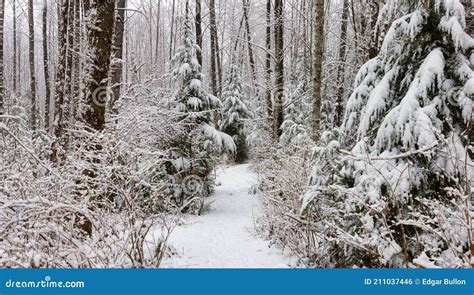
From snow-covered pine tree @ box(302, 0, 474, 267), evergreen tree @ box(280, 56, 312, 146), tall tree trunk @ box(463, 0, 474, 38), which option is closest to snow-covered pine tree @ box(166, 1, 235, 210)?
evergreen tree @ box(280, 56, 312, 146)

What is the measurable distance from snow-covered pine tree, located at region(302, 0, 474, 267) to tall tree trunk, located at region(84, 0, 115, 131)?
4121 mm

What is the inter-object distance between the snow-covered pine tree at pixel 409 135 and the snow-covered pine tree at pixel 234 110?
1492 cm

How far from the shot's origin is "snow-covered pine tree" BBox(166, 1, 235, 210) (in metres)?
11.1

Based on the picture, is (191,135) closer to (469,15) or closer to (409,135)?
(409,135)

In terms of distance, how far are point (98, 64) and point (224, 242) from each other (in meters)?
4.49

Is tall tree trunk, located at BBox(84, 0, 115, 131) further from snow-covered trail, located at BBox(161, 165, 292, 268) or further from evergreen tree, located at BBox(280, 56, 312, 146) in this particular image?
evergreen tree, located at BBox(280, 56, 312, 146)

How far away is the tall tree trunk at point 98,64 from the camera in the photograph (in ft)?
22.6

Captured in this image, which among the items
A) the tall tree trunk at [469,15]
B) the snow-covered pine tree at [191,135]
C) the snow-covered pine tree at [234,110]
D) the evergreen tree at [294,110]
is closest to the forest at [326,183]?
the tall tree trunk at [469,15]

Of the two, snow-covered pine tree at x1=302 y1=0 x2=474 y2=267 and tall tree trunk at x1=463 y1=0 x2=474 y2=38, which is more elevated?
tall tree trunk at x1=463 y1=0 x2=474 y2=38

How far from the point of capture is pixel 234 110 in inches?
825

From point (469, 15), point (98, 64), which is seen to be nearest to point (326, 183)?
point (469, 15)

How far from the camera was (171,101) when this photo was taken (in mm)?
11164

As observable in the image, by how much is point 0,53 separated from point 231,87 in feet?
42.2

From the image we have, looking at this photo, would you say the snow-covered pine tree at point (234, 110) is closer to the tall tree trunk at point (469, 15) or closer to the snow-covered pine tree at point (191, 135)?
the snow-covered pine tree at point (191, 135)
